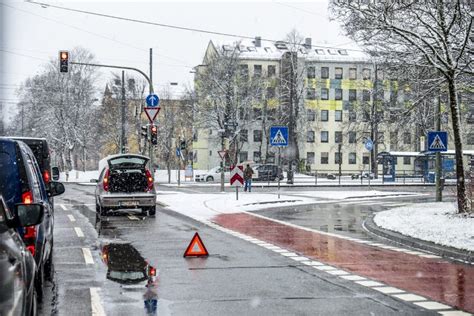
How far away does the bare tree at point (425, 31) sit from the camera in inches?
698

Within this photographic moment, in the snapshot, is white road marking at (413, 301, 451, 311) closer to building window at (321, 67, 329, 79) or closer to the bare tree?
the bare tree

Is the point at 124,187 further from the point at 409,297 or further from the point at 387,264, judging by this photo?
the point at 409,297

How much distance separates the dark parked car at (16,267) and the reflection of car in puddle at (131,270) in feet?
7.74

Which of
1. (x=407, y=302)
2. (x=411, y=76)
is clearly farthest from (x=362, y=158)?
(x=407, y=302)

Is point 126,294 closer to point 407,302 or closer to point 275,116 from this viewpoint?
point 407,302

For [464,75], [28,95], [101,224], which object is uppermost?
[28,95]

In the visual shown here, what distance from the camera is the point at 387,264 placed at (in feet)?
37.2

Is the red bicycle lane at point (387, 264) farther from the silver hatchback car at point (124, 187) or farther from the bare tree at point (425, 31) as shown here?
the bare tree at point (425, 31)

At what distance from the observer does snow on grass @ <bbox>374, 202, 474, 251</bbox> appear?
44.6 ft

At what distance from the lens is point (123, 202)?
794 inches

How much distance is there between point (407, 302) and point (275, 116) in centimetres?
6966

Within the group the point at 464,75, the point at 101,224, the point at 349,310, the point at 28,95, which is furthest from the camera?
the point at 28,95

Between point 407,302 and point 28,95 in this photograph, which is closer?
point 407,302

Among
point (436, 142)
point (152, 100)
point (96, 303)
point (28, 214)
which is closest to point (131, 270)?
point (96, 303)
